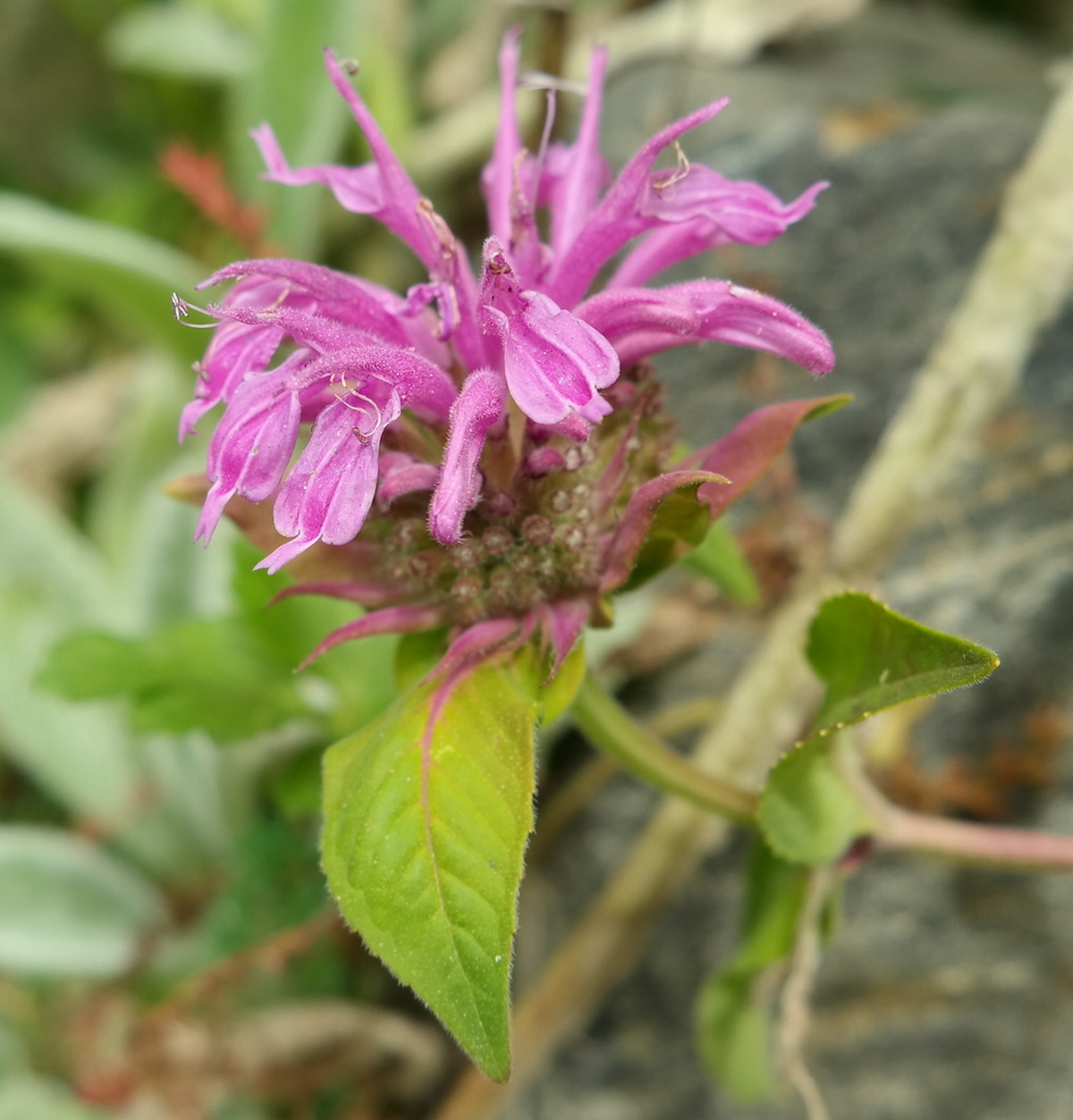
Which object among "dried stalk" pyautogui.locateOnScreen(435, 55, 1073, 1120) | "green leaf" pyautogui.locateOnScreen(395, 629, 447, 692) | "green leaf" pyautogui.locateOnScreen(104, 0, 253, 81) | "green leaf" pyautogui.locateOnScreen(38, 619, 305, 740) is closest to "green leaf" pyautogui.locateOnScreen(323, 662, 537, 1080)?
"green leaf" pyautogui.locateOnScreen(395, 629, 447, 692)

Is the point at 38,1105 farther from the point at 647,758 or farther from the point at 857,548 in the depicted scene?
the point at 857,548

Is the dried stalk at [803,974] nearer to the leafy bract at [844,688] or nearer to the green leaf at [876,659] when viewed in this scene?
the leafy bract at [844,688]

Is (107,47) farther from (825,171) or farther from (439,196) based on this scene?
(825,171)

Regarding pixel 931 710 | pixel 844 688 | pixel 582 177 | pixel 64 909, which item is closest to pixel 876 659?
pixel 844 688

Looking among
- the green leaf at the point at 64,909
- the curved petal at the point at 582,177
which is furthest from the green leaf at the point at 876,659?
the green leaf at the point at 64,909

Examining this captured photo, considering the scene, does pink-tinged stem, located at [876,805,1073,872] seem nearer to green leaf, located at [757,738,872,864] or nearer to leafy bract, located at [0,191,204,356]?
green leaf, located at [757,738,872,864]

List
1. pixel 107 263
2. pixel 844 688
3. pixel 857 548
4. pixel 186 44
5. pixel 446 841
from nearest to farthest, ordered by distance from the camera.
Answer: pixel 446 841, pixel 844 688, pixel 857 548, pixel 107 263, pixel 186 44
